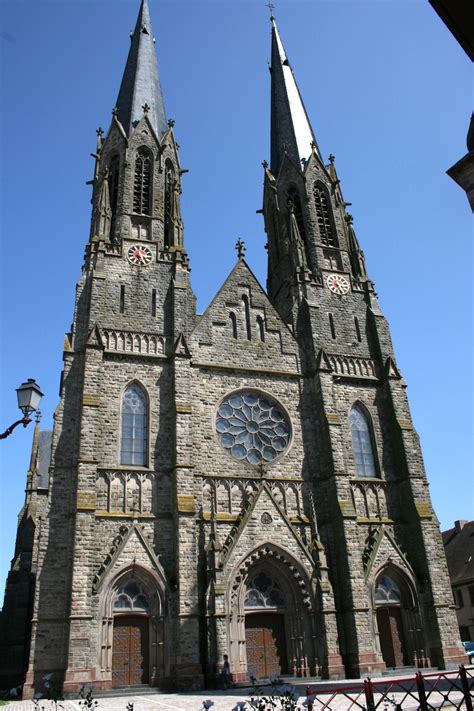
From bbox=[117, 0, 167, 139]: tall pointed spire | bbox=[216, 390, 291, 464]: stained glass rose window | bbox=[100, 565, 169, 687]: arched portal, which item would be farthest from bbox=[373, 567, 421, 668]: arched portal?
bbox=[117, 0, 167, 139]: tall pointed spire

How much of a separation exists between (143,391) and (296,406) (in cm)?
653

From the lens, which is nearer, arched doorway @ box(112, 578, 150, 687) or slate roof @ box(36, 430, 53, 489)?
arched doorway @ box(112, 578, 150, 687)

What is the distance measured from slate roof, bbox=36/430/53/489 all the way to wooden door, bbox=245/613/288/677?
715 inches

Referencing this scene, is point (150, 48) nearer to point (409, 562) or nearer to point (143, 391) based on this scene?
point (143, 391)

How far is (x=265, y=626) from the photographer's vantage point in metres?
20.1

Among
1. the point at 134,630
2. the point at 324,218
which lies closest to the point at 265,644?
the point at 134,630

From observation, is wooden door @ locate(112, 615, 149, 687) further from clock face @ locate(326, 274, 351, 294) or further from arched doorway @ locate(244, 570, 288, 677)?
clock face @ locate(326, 274, 351, 294)

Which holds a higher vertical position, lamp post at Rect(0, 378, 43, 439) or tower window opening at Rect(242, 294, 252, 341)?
tower window opening at Rect(242, 294, 252, 341)

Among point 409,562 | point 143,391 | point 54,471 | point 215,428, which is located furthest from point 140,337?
point 409,562

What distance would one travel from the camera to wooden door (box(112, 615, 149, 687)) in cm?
1809

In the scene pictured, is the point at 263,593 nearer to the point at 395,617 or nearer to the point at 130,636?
the point at 130,636

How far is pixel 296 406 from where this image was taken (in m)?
24.6

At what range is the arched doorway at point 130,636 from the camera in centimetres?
1816

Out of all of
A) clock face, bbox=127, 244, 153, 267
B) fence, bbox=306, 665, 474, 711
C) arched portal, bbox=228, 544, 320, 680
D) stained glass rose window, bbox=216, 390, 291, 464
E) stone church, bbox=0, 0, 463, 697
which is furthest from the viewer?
clock face, bbox=127, 244, 153, 267
